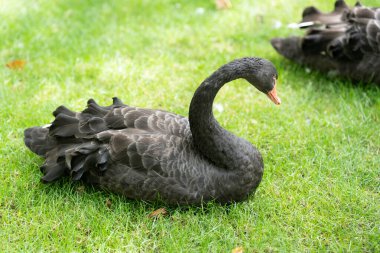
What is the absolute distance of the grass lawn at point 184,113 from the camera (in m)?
2.99

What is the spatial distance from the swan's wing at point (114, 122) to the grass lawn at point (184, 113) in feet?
1.20

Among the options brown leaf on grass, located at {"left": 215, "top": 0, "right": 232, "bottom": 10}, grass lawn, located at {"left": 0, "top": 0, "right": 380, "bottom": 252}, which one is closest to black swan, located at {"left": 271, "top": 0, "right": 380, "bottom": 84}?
grass lawn, located at {"left": 0, "top": 0, "right": 380, "bottom": 252}

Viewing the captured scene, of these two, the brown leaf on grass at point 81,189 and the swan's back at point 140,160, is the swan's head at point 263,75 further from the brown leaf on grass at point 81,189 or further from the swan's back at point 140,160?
the brown leaf on grass at point 81,189

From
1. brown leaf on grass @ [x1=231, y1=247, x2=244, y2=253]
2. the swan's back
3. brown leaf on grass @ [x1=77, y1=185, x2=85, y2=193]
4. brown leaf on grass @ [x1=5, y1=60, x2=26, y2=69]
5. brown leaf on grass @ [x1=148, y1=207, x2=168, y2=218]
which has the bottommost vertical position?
brown leaf on grass @ [x1=231, y1=247, x2=244, y2=253]

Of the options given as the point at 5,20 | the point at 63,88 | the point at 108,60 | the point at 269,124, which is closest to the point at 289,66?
the point at 269,124

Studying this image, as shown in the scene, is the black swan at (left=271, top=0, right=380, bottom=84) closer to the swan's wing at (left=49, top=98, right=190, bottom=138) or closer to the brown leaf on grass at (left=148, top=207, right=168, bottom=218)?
the swan's wing at (left=49, top=98, right=190, bottom=138)

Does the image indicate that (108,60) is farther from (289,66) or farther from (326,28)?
(326,28)

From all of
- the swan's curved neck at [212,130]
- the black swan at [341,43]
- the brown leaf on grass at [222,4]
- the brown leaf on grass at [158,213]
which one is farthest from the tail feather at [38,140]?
the brown leaf on grass at [222,4]

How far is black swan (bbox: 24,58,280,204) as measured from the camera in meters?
2.99

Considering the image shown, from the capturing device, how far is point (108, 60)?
4.74 metres

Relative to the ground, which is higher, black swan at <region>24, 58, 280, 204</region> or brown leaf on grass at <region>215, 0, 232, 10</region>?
brown leaf on grass at <region>215, 0, 232, 10</region>

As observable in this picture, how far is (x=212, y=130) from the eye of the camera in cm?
307

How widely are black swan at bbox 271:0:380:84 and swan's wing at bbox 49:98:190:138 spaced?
1.77m

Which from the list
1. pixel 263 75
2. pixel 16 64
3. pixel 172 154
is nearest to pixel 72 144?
pixel 172 154
